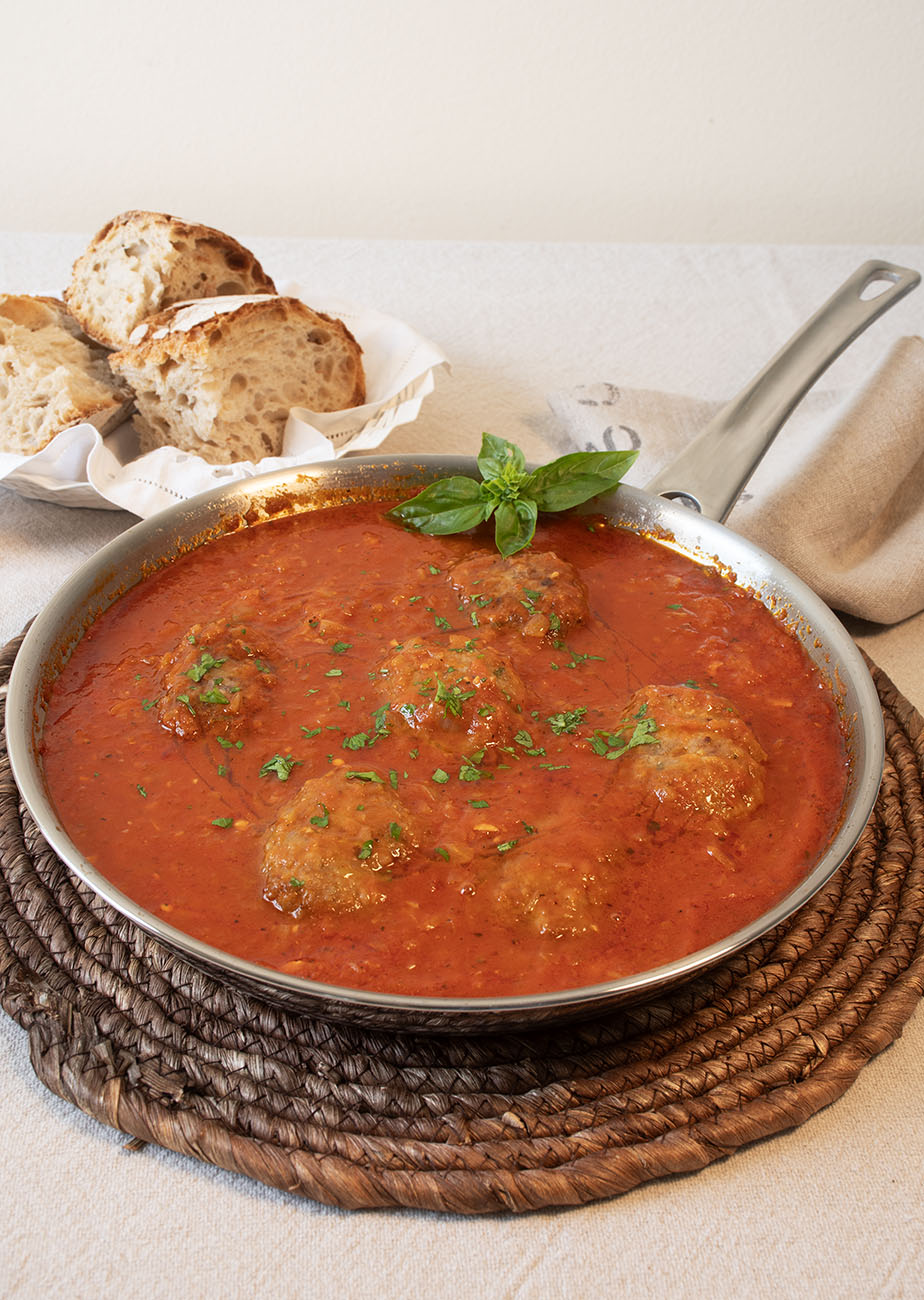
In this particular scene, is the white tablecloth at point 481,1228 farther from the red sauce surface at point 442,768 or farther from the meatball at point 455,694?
the meatball at point 455,694

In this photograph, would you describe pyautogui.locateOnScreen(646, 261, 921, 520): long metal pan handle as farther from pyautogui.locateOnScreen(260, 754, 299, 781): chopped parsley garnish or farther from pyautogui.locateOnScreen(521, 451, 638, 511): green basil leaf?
pyautogui.locateOnScreen(260, 754, 299, 781): chopped parsley garnish

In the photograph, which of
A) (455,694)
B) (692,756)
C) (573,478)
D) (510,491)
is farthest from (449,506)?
(692,756)

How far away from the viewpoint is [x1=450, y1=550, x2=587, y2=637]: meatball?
304 cm

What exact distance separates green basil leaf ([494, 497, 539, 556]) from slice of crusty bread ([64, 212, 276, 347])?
5.10 feet

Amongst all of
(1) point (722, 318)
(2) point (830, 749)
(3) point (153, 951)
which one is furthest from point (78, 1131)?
(1) point (722, 318)

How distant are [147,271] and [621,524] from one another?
1849 mm

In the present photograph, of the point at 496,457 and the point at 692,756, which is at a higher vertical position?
the point at 496,457

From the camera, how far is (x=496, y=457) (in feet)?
11.2

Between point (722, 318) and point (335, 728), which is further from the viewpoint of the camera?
point (722, 318)

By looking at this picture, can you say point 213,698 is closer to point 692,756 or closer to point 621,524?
point 692,756

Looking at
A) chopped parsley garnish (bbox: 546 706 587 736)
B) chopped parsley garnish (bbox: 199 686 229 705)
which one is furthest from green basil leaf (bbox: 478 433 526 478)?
chopped parsley garnish (bbox: 199 686 229 705)

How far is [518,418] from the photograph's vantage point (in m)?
4.70

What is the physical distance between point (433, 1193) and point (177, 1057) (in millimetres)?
556

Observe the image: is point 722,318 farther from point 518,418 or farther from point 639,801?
point 639,801
